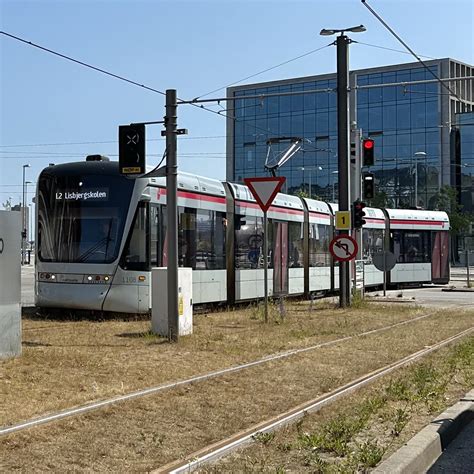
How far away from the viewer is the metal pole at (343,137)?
19.2 m

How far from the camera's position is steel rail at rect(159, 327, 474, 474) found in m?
5.06

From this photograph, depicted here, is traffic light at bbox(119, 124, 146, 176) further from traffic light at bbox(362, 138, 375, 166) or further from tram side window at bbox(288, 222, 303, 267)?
traffic light at bbox(362, 138, 375, 166)

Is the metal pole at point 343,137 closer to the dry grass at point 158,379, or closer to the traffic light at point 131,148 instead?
the dry grass at point 158,379

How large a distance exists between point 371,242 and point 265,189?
13.8 metres

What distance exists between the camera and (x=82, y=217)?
1445 centimetres

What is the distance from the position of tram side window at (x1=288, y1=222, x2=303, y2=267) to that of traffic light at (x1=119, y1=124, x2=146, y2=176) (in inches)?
376

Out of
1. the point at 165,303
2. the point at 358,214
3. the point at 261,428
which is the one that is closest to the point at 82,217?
the point at 165,303

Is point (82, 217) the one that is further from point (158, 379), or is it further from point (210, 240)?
point (158, 379)

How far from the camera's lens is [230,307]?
18.0 m

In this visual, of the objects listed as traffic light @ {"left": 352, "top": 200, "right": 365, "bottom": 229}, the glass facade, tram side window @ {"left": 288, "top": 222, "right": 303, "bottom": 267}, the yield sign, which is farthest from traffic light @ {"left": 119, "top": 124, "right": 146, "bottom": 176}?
the glass facade

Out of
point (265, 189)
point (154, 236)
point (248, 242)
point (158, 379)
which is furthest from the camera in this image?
point (248, 242)

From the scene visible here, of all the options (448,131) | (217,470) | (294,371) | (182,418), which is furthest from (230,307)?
(448,131)

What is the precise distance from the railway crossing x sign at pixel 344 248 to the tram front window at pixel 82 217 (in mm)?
6452

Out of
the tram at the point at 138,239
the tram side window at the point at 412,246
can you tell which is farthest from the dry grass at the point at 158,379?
the tram side window at the point at 412,246
